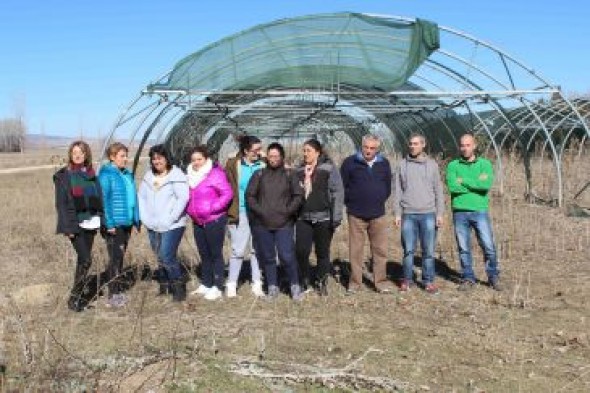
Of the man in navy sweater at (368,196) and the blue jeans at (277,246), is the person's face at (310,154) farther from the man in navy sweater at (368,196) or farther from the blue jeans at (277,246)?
the blue jeans at (277,246)

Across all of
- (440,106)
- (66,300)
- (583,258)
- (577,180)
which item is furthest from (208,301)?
(577,180)

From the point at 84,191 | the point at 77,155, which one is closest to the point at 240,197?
the point at 84,191

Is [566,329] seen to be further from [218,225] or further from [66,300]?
[66,300]

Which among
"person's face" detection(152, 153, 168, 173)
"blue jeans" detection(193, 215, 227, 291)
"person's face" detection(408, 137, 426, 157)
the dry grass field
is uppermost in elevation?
"person's face" detection(408, 137, 426, 157)

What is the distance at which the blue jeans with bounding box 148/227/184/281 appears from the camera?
666 cm

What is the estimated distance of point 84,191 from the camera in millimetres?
6309

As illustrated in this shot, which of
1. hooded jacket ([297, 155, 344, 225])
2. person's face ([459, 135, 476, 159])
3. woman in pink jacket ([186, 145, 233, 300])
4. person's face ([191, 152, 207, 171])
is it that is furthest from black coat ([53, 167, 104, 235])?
person's face ([459, 135, 476, 159])

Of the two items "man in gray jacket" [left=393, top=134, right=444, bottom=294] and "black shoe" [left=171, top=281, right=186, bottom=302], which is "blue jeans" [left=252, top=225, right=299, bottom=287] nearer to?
"black shoe" [left=171, top=281, right=186, bottom=302]

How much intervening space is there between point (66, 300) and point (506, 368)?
161 inches

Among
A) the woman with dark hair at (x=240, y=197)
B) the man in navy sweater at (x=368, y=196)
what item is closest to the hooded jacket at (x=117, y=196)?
the woman with dark hair at (x=240, y=197)

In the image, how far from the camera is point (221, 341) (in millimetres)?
5340

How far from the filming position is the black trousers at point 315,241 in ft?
22.3

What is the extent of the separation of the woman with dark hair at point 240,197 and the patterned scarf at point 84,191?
50.3 inches

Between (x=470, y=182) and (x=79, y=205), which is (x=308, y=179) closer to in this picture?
(x=470, y=182)
